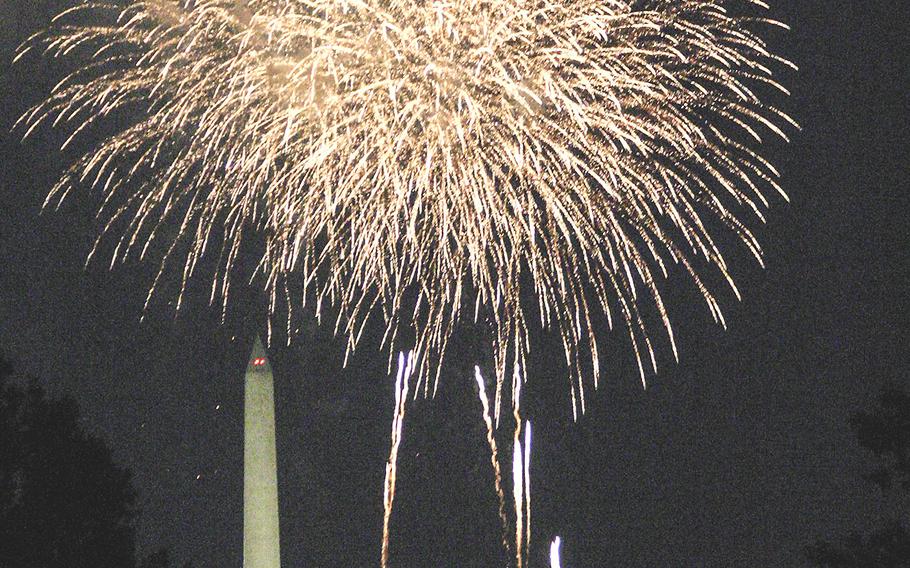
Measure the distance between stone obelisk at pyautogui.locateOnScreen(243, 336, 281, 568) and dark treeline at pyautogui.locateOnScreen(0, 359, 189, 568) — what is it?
2.53 m

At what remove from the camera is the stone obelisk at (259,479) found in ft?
105

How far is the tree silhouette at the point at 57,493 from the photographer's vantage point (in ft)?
85.4

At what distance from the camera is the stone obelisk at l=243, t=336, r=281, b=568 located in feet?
105

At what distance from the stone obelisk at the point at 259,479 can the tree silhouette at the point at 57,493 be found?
3.18 metres

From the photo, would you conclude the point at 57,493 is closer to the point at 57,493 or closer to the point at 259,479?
the point at 57,493

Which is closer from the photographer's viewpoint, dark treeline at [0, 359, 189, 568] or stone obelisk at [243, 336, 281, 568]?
dark treeline at [0, 359, 189, 568]

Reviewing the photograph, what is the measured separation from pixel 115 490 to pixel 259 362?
5.10m

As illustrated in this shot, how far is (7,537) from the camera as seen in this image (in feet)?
83.6

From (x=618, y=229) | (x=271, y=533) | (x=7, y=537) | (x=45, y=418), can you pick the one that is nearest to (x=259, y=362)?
(x=271, y=533)

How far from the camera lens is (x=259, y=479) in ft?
106

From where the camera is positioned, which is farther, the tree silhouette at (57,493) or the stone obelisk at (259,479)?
the stone obelisk at (259,479)

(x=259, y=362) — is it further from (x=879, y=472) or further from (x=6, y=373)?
(x=879, y=472)

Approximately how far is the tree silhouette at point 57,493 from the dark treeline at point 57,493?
2 centimetres

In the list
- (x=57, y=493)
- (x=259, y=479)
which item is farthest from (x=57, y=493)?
(x=259, y=479)
